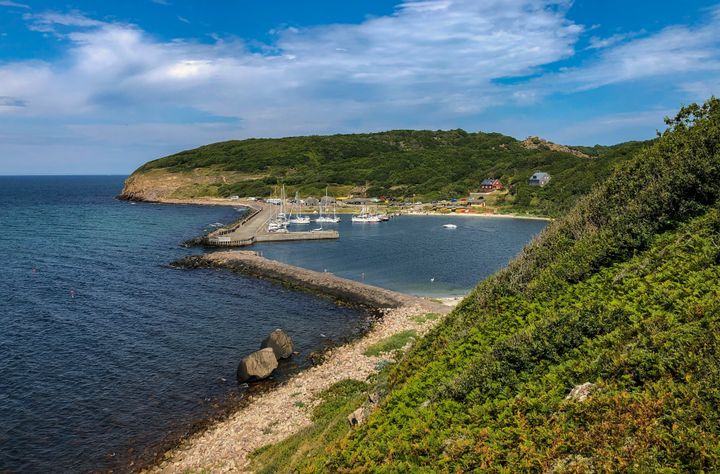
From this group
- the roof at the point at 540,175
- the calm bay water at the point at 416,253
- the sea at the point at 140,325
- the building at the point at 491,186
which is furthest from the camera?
the building at the point at 491,186

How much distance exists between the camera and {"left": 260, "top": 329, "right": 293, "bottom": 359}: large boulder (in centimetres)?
3447

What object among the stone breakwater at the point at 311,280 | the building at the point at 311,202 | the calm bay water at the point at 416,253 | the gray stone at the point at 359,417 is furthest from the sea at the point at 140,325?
the building at the point at 311,202

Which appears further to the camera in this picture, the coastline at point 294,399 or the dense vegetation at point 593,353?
the coastline at point 294,399

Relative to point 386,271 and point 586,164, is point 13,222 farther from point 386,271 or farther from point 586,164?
point 586,164

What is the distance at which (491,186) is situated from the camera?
168m

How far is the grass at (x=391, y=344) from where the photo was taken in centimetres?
3451

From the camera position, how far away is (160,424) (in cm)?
2633

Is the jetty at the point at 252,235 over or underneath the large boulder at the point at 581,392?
underneath

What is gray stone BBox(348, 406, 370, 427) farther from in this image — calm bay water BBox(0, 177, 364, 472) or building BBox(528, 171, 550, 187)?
building BBox(528, 171, 550, 187)

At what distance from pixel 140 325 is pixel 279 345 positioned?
15595 mm

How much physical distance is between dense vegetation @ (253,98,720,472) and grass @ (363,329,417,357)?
1379 centimetres

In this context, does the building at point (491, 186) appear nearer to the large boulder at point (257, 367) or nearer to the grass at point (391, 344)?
the grass at point (391, 344)

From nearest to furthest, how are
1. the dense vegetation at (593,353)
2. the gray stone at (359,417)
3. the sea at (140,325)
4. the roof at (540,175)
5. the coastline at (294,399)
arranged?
the dense vegetation at (593,353) → the gray stone at (359,417) → the coastline at (294,399) → the sea at (140,325) → the roof at (540,175)

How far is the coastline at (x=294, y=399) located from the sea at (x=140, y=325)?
1.58 meters
